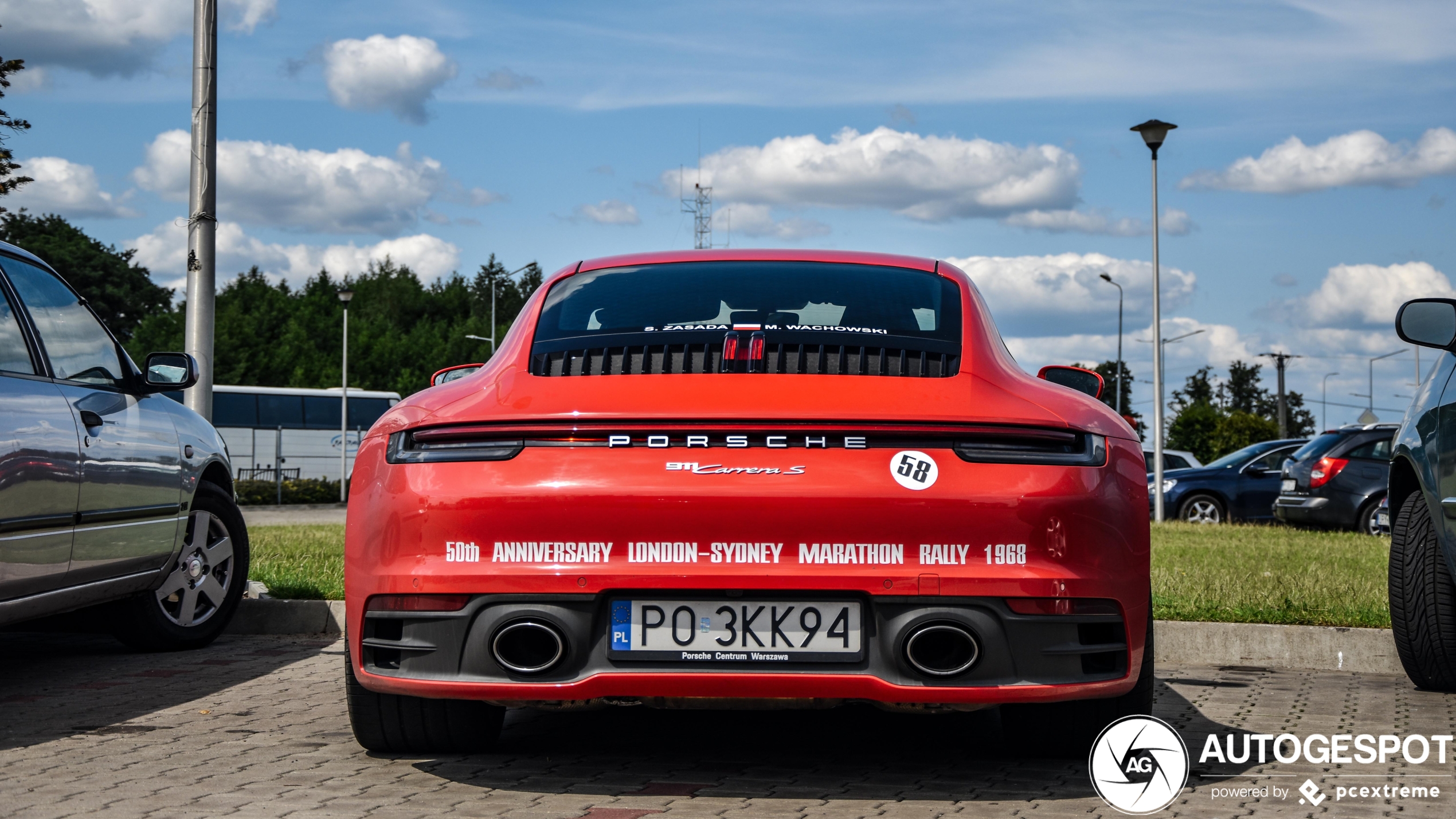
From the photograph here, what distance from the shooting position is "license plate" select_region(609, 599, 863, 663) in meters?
3.80

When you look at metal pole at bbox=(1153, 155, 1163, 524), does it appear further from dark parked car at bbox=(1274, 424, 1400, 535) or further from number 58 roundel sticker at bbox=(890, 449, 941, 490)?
number 58 roundel sticker at bbox=(890, 449, 941, 490)

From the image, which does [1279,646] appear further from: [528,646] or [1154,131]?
[1154,131]

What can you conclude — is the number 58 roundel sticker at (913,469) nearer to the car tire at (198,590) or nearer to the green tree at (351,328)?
the car tire at (198,590)

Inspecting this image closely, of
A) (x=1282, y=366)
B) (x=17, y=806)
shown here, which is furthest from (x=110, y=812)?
(x=1282, y=366)

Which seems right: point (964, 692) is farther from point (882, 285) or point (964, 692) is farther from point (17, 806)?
point (17, 806)

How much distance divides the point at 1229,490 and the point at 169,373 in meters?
18.3

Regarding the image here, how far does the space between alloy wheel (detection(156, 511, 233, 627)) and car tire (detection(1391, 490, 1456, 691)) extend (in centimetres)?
553

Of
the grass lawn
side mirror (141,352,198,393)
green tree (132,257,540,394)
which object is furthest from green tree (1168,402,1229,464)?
side mirror (141,352,198,393)

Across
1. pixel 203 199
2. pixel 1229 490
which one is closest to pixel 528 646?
pixel 203 199

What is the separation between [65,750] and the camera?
481 centimetres

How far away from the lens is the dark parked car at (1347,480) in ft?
56.2

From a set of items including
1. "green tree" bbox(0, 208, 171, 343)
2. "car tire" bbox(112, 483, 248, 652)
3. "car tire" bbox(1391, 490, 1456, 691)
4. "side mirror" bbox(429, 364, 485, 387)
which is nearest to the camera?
"side mirror" bbox(429, 364, 485, 387)

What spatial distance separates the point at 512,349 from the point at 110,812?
167 centimetres

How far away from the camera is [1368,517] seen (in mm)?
17125
